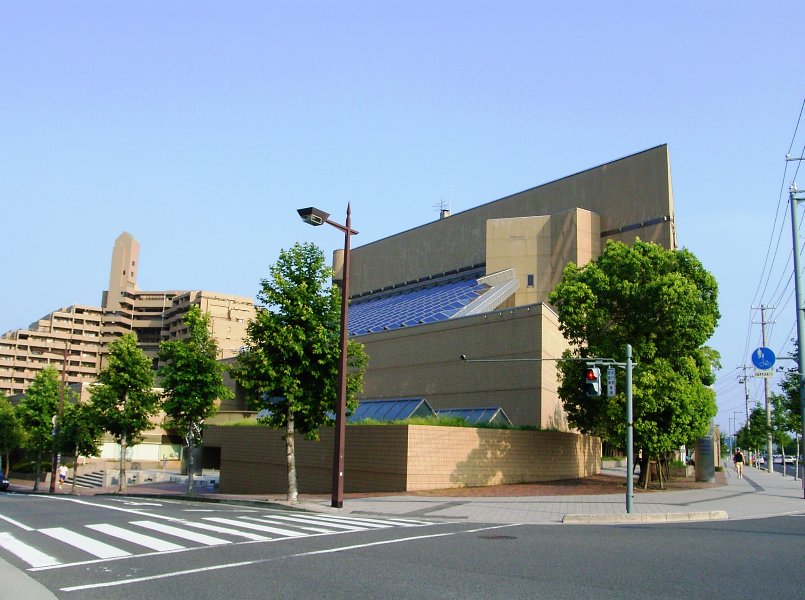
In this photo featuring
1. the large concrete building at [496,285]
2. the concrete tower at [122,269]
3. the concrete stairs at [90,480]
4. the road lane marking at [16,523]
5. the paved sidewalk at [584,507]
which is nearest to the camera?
the road lane marking at [16,523]

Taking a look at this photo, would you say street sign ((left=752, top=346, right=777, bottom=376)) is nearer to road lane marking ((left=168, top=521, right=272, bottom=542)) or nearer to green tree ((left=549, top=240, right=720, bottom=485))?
green tree ((left=549, top=240, right=720, bottom=485))

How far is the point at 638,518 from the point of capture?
20.4 metres

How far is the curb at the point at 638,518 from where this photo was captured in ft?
65.5

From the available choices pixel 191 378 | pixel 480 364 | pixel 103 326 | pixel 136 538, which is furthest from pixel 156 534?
pixel 103 326

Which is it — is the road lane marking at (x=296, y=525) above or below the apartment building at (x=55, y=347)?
below

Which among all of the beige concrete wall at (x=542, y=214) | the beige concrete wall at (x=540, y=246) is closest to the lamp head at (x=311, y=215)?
the beige concrete wall at (x=540, y=246)

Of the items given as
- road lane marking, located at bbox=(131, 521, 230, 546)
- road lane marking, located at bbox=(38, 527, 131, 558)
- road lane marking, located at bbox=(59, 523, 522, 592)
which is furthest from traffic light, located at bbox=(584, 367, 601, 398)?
road lane marking, located at bbox=(38, 527, 131, 558)

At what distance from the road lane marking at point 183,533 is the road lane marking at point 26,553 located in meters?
2.70

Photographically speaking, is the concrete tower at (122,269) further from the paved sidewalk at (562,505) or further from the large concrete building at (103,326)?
the paved sidewalk at (562,505)

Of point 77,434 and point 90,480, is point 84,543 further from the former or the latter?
point 90,480

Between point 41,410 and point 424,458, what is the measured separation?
123ft

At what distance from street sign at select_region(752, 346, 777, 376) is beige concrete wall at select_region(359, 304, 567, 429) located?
11.2m

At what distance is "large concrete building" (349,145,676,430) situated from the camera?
4100 cm

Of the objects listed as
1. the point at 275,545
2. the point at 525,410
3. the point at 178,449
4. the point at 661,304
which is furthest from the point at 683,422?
the point at 178,449
